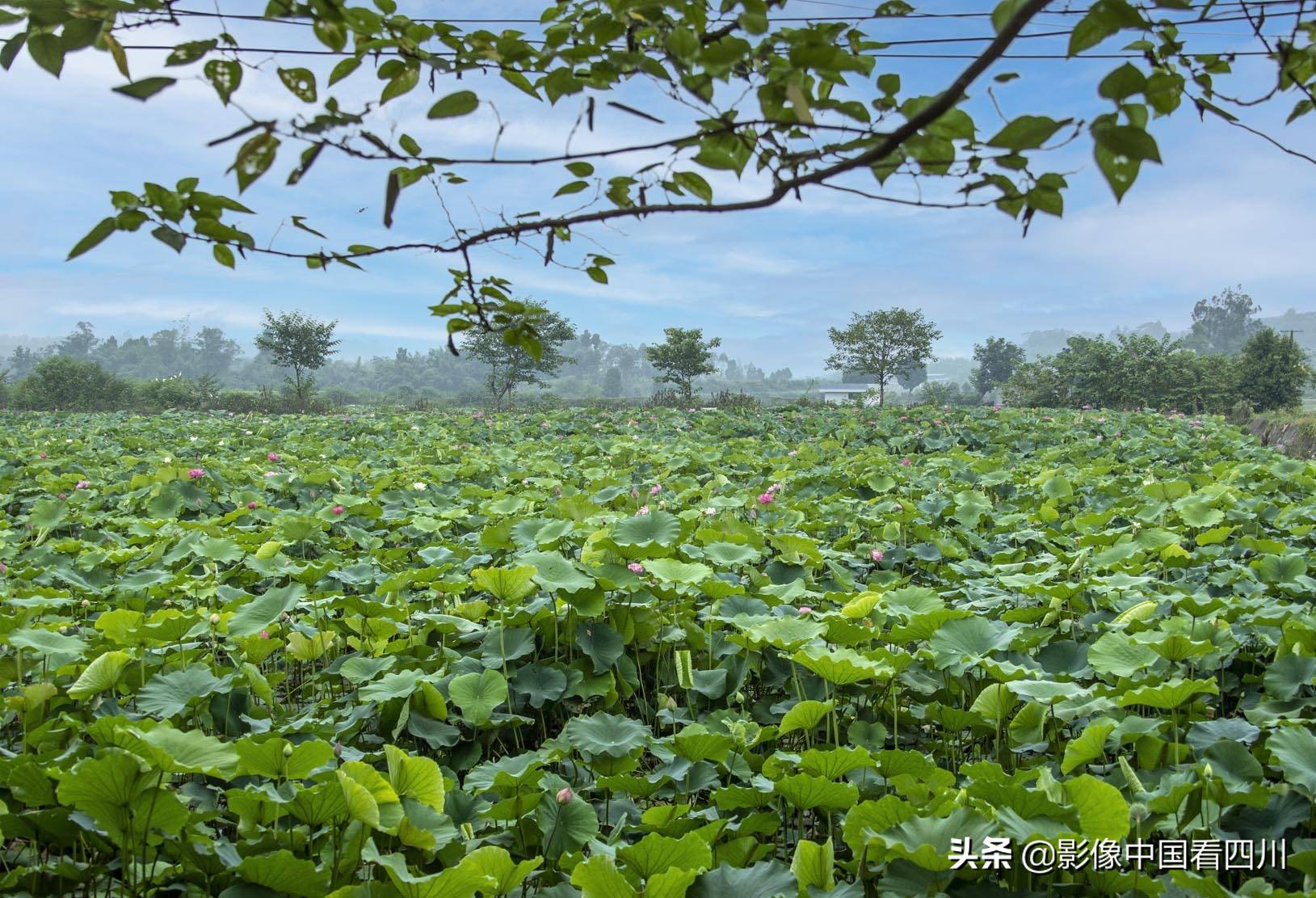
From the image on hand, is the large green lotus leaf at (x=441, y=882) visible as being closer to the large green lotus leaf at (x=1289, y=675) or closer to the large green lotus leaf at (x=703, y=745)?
the large green lotus leaf at (x=703, y=745)

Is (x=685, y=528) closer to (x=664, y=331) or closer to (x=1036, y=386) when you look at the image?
(x=664, y=331)

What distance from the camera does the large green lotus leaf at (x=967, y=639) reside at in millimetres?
2107

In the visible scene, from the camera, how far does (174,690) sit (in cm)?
195

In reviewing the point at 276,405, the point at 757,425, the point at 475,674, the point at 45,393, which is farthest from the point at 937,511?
the point at 45,393

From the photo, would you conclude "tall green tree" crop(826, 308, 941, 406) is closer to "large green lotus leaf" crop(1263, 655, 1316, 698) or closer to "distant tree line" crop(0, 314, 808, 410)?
"distant tree line" crop(0, 314, 808, 410)

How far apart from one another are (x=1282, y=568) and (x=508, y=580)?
2712 millimetres

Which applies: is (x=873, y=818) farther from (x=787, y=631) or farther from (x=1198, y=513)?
(x=1198, y=513)

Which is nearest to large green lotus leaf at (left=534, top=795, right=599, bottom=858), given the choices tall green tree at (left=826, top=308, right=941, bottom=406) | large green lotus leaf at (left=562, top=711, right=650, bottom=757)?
large green lotus leaf at (left=562, top=711, right=650, bottom=757)

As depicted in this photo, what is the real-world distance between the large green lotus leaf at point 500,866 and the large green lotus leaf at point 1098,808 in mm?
942

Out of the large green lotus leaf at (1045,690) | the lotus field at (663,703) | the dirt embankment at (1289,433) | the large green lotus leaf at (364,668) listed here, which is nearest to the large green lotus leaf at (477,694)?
the lotus field at (663,703)

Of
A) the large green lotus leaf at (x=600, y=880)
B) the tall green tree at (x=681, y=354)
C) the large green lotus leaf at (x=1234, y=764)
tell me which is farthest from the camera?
the tall green tree at (x=681, y=354)

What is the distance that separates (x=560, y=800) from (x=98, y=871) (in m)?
0.84

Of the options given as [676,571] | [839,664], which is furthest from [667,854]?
[676,571]

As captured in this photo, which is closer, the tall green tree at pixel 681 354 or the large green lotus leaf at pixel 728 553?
the large green lotus leaf at pixel 728 553
